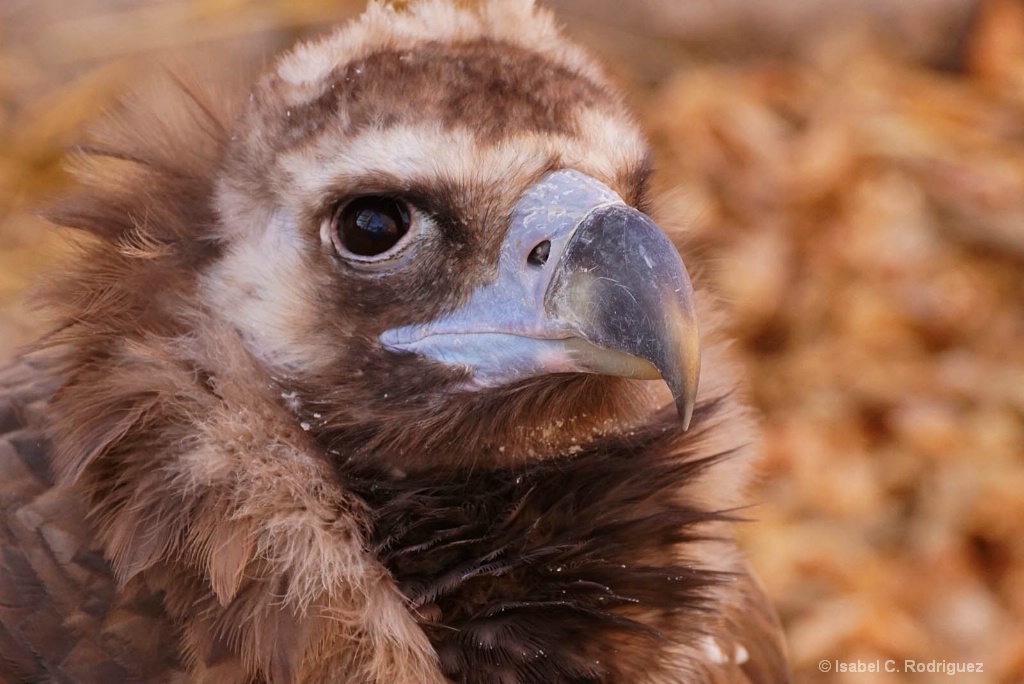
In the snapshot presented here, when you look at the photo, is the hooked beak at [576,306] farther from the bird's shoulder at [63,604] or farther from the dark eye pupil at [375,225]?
the bird's shoulder at [63,604]

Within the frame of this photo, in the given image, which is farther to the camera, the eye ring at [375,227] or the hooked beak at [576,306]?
the eye ring at [375,227]

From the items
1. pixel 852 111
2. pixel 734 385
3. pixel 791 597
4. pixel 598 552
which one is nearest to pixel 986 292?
pixel 852 111

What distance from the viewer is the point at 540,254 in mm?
1162

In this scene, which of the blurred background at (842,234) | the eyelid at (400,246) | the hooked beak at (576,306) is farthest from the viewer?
the blurred background at (842,234)

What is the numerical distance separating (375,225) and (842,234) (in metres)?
2.25

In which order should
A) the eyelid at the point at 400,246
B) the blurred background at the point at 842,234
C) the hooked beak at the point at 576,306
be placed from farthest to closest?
the blurred background at the point at 842,234, the eyelid at the point at 400,246, the hooked beak at the point at 576,306

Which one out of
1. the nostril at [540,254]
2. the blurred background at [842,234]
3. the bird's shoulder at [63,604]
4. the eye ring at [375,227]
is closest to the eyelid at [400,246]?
the eye ring at [375,227]

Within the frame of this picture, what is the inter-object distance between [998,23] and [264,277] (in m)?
3.07

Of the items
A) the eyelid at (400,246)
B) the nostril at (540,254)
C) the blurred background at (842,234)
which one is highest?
the eyelid at (400,246)

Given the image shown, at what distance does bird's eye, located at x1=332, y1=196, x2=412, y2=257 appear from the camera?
1.21 m

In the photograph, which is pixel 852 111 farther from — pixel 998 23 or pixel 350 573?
pixel 350 573

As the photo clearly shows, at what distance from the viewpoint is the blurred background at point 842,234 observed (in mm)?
2559

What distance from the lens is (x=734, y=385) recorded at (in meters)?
1.41

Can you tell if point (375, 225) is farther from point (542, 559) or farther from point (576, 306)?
point (542, 559)
